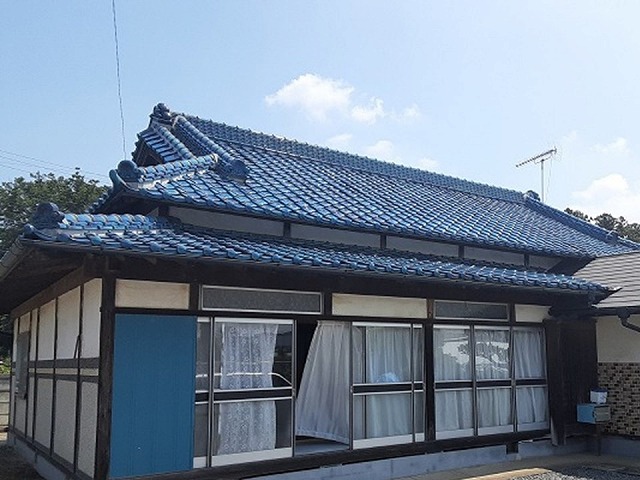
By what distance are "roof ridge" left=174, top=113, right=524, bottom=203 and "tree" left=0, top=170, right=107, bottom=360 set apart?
18.3 metres

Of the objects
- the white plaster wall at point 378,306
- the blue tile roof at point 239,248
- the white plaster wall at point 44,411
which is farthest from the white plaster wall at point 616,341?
the white plaster wall at point 44,411

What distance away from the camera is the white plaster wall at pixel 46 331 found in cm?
929

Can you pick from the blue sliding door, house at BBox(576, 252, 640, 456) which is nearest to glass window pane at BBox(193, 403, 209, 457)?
the blue sliding door

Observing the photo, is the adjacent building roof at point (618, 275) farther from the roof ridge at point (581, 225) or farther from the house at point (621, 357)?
the roof ridge at point (581, 225)

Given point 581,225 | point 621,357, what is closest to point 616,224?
point 581,225

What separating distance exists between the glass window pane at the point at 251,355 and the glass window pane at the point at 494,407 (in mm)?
3442

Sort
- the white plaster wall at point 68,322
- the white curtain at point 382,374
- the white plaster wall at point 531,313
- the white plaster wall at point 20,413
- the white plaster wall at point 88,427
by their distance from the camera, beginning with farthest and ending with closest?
the white plaster wall at point 20,413
the white plaster wall at point 531,313
the white curtain at point 382,374
the white plaster wall at point 68,322
the white plaster wall at point 88,427

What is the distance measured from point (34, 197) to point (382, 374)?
26.0m

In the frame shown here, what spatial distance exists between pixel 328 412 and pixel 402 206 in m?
4.04

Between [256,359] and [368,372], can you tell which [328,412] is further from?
[256,359]

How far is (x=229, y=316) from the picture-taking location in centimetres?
724

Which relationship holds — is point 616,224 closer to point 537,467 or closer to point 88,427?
point 537,467

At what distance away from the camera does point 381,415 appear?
8.43 m

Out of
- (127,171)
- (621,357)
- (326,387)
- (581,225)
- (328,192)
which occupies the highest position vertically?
(581,225)
